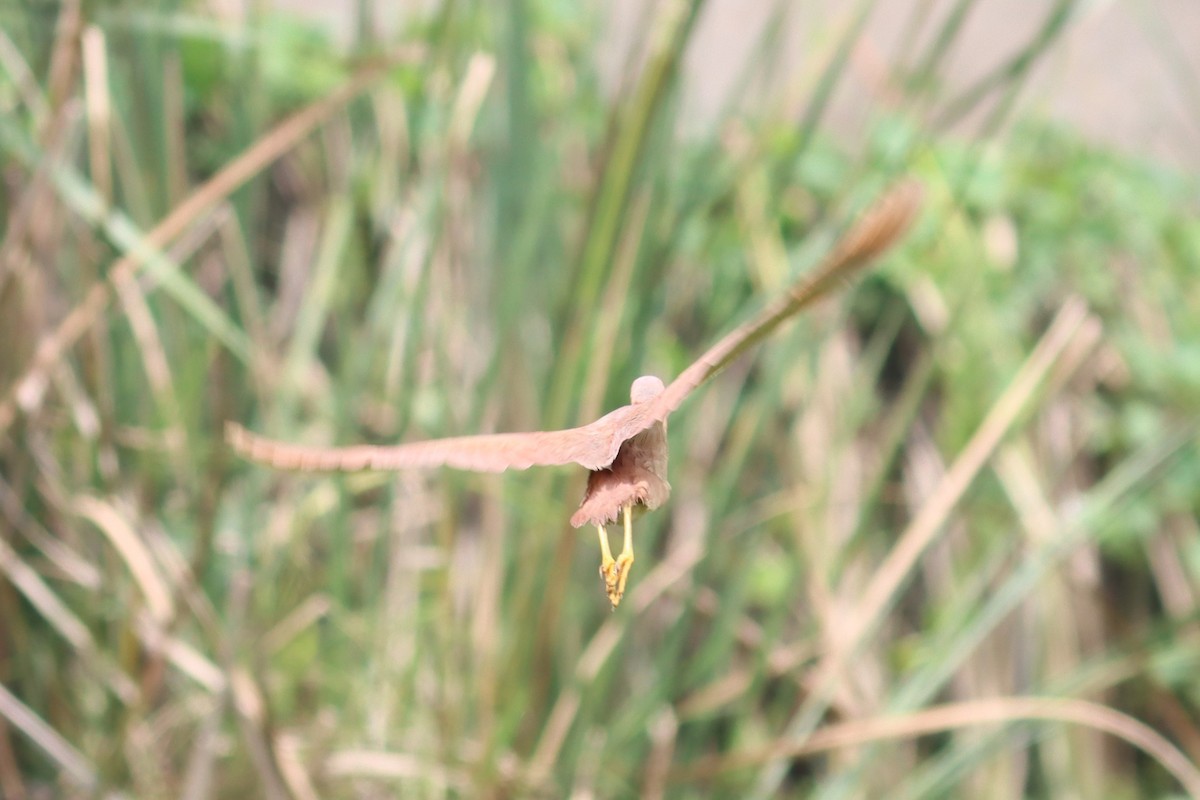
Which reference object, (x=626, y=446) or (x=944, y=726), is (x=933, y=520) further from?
(x=626, y=446)

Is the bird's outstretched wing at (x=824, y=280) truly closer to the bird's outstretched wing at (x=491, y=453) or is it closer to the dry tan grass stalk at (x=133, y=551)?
the bird's outstretched wing at (x=491, y=453)

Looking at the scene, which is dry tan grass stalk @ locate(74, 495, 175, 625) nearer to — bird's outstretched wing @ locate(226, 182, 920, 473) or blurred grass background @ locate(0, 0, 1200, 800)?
blurred grass background @ locate(0, 0, 1200, 800)

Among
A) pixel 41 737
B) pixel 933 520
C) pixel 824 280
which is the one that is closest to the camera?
pixel 824 280

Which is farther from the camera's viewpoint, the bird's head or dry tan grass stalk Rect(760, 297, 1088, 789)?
dry tan grass stalk Rect(760, 297, 1088, 789)

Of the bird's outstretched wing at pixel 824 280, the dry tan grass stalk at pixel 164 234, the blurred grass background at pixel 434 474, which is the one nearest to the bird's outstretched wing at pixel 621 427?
the bird's outstretched wing at pixel 824 280

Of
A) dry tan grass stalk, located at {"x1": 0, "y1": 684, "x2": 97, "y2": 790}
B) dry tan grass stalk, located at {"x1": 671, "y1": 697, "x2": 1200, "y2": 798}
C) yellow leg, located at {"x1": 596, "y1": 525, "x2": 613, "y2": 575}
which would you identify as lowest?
yellow leg, located at {"x1": 596, "y1": 525, "x2": 613, "y2": 575}

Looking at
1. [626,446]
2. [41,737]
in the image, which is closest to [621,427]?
[626,446]

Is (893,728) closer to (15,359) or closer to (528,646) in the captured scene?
(528,646)

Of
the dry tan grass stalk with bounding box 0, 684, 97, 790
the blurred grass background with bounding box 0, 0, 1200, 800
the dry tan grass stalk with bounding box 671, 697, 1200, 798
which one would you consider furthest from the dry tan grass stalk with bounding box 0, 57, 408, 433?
the dry tan grass stalk with bounding box 671, 697, 1200, 798

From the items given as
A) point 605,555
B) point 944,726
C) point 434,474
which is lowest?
point 605,555

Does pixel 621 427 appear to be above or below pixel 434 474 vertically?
below
